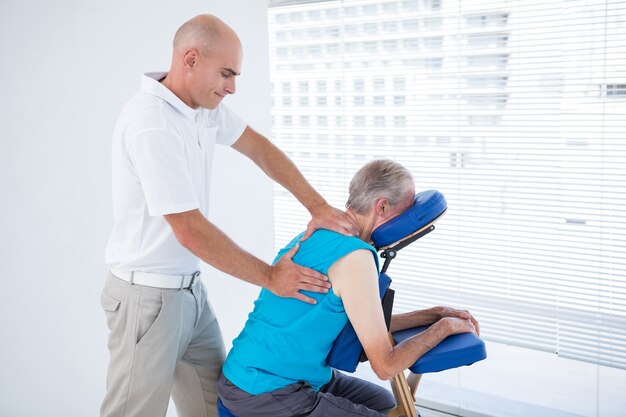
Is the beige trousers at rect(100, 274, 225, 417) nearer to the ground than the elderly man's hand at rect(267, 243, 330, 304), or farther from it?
nearer to the ground

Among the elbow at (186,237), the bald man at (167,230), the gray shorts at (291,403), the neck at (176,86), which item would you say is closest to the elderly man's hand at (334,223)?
the bald man at (167,230)

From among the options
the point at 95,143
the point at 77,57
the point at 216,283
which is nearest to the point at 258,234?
the point at 216,283

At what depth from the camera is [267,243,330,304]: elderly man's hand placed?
6.00ft

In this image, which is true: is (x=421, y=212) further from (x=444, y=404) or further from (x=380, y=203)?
(x=444, y=404)

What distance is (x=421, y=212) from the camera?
6.09 ft

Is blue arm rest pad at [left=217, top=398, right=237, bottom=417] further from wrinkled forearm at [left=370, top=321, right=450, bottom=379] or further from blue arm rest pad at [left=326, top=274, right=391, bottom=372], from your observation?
wrinkled forearm at [left=370, top=321, right=450, bottom=379]

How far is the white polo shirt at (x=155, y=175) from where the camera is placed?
6.07 feet

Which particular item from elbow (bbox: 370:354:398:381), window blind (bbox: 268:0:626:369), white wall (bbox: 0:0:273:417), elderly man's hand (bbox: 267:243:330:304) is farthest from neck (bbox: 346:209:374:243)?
white wall (bbox: 0:0:273:417)

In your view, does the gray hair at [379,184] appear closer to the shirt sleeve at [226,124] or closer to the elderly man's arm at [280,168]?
the elderly man's arm at [280,168]

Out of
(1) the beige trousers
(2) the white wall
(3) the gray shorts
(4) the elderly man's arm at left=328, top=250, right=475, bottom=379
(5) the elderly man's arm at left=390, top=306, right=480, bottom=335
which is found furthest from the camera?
(2) the white wall

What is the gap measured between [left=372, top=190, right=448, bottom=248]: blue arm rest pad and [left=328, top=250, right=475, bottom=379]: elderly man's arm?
0.31 ft

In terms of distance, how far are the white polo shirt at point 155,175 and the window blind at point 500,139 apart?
4.12 ft

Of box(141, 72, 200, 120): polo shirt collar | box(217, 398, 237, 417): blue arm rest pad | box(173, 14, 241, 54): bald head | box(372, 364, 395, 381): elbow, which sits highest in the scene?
box(173, 14, 241, 54): bald head

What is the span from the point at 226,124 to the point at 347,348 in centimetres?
88
